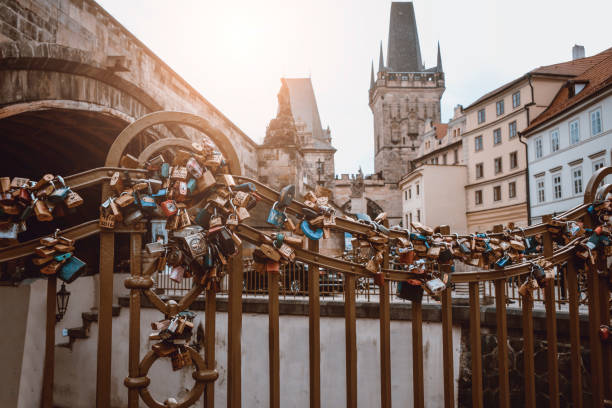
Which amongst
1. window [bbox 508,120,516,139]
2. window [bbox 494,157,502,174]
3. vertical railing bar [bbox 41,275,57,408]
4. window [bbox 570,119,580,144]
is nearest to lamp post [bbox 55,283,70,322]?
vertical railing bar [bbox 41,275,57,408]

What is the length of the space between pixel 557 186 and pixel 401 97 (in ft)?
174

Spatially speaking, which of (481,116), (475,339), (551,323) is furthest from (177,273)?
(481,116)

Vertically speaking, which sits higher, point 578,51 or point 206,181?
point 578,51

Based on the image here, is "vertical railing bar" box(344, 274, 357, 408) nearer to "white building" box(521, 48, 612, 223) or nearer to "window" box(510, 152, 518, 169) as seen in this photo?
"white building" box(521, 48, 612, 223)

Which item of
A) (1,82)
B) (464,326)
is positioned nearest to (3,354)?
(1,82)

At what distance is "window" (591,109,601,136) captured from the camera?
73.0 ft

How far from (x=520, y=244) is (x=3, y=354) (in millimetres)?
8021

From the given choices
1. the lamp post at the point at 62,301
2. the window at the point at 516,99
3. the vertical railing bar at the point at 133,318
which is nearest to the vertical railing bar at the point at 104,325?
the vertical railing bar at the point at 133,318

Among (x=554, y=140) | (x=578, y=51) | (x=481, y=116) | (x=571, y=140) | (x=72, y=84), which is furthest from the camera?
(x=481, y=116)

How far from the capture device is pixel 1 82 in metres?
6.06

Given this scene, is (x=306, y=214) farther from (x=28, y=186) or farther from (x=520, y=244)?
(x=520, y=244)

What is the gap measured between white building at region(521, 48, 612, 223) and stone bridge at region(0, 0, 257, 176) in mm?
20492

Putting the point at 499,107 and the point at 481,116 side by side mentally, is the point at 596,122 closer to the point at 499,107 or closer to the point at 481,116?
the point at 499,107

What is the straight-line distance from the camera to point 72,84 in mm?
7578
